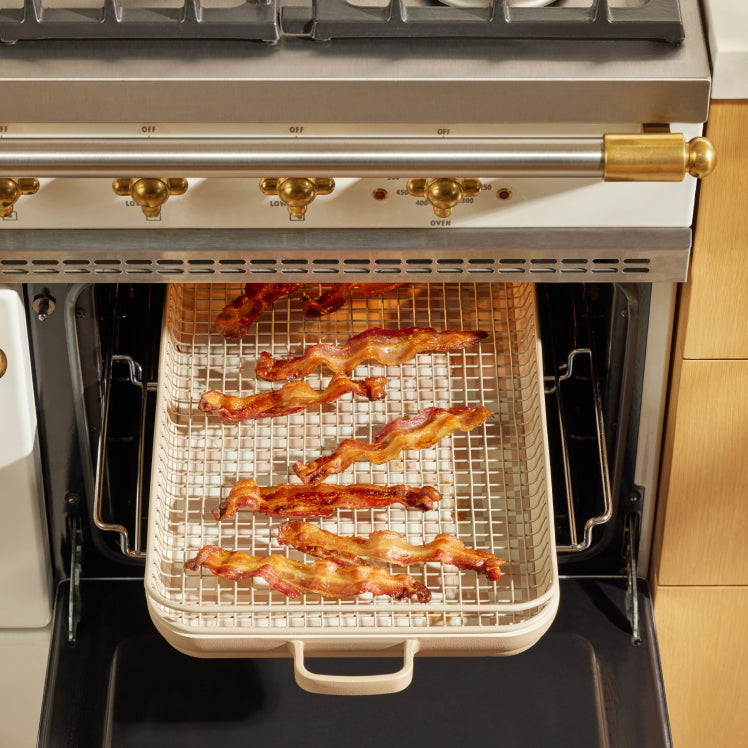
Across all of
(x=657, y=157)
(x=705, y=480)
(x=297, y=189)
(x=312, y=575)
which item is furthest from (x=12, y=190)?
(x=705, y=480)

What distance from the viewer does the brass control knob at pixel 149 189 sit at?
4.03 feet

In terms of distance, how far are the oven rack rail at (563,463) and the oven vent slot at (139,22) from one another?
1.56 feet

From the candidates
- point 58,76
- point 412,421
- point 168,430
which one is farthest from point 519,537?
point 58,76

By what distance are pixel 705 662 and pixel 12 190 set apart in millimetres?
1052

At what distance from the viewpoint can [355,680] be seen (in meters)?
1.20

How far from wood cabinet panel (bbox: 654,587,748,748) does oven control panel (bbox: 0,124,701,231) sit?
544mm

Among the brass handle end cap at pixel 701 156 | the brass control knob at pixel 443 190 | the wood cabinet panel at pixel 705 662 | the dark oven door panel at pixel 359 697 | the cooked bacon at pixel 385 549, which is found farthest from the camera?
the wood cabinet panel at pixel 705 662

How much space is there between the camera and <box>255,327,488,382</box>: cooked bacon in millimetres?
1495

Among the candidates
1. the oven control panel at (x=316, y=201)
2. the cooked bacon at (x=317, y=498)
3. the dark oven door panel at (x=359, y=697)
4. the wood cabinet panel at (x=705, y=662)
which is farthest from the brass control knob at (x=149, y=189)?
the wood cabinet panel at (x=705, y=662)

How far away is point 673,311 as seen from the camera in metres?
1.38

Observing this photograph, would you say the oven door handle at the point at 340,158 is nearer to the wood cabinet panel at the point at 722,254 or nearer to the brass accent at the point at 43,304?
the wood cabinet panel at the point at 722,254

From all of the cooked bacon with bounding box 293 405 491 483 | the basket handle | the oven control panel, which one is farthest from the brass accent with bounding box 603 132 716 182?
the basket handle

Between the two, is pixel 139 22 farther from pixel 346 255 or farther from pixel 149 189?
pixel 346 255

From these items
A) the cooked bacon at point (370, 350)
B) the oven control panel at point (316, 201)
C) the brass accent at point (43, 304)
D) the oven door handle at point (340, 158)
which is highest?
the oven door handle at point (340, 158)
